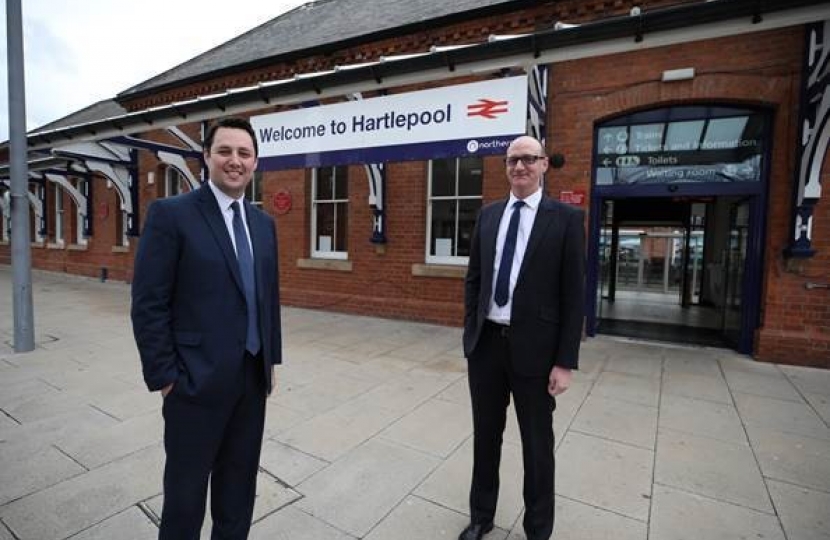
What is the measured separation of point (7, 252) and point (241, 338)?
24.7 meters

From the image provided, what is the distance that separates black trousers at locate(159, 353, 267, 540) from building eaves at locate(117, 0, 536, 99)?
669cm

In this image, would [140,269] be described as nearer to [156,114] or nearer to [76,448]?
[76,448]

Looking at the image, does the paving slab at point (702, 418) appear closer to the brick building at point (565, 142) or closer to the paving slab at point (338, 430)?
the brick building at point (565, 142)

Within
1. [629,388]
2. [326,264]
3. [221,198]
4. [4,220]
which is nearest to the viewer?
[221,198]

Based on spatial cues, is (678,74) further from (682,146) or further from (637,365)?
(637,365)

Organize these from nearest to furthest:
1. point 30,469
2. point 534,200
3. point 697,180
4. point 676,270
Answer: point 534,200, point 30,469, point 697,180, point 676,270

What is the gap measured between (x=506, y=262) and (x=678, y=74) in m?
5.20

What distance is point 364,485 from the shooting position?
2678mm

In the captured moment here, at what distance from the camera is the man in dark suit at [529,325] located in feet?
6.57

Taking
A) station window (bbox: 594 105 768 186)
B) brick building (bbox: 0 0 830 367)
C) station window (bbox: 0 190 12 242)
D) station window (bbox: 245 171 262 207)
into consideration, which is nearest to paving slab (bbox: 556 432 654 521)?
brick building (bbox: 0 0 830 367)

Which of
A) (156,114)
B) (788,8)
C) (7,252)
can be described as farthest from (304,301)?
(7,252)

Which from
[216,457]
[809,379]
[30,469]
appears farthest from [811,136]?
[30,469]

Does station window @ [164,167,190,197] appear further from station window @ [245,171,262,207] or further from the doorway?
the doorway

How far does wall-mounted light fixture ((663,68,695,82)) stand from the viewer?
5.55 metres
